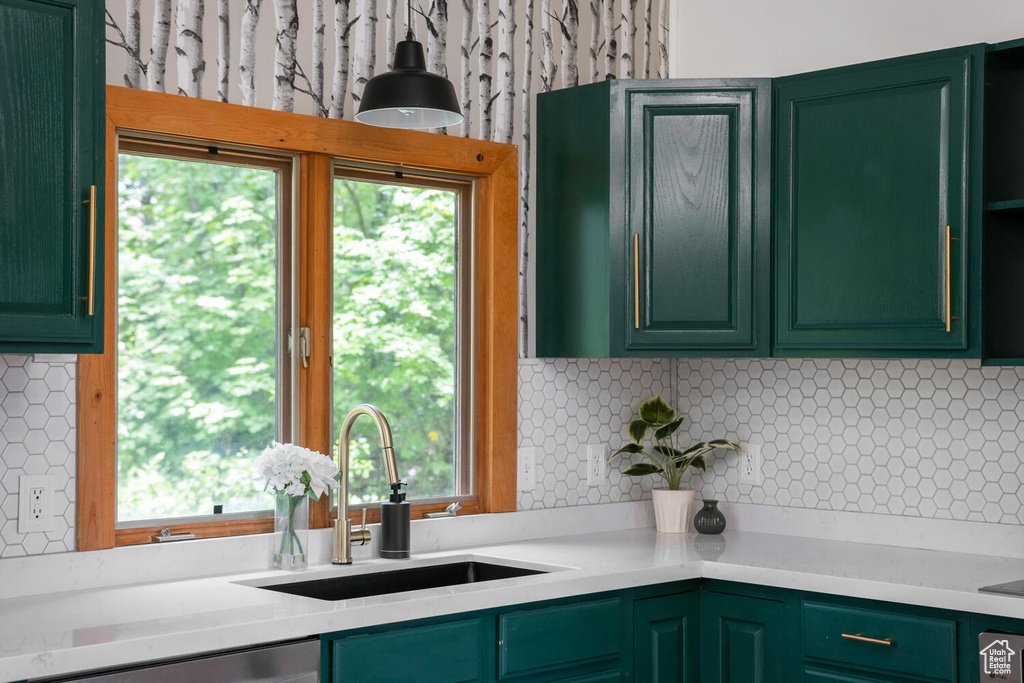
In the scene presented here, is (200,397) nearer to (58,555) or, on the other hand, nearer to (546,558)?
(58,555)

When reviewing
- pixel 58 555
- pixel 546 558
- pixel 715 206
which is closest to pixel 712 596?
pixel 546 558

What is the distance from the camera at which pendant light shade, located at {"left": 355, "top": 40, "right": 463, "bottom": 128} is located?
270 cm

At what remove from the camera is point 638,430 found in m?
3.72

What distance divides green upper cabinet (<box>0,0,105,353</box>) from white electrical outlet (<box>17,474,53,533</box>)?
0.45 m

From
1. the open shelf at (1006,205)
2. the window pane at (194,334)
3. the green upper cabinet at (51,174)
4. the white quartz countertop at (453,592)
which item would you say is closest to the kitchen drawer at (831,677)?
the white quartz countertop at (453,592)

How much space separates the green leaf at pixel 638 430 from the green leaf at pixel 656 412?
21mm

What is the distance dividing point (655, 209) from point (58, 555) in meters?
1.88

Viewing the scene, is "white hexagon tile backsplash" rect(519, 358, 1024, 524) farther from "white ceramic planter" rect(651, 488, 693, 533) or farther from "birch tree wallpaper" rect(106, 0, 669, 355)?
"birch tree wallpaper" rect(106, 0, 669, 355)

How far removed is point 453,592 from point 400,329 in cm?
98

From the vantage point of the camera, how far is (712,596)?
3.12 m

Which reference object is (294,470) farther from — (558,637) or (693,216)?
(693,216)

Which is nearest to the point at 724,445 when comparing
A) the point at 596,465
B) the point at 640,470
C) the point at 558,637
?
the point at 640,470

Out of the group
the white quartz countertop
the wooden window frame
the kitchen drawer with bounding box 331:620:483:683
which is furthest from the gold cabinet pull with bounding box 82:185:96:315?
the kitchen drawer with bounding box 331:620:483:683

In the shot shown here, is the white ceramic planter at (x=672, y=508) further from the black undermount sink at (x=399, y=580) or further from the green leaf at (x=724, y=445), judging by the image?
the black undermount sink at (x=399, y=580)
